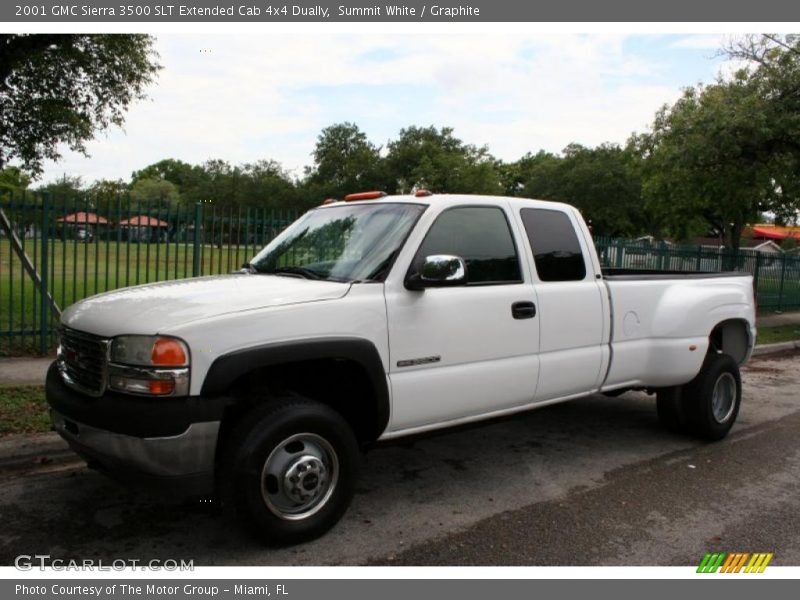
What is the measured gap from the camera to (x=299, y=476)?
3.52 m

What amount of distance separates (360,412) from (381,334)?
51 centimetres

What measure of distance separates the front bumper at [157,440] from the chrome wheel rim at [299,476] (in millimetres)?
319

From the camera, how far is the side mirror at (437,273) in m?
3.82

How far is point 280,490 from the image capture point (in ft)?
11.4

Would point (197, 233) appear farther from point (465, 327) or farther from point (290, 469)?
point (290, 469)

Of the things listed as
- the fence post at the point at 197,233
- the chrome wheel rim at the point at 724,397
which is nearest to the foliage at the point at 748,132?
the chrome wheel rim at the point at 724,397

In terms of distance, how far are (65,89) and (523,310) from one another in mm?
11916

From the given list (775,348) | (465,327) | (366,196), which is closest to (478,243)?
(465,327)

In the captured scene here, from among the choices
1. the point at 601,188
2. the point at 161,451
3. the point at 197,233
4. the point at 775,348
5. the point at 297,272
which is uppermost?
the point at 601,188

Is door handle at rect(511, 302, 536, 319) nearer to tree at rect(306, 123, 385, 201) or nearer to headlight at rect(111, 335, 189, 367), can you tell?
headlight at rect(111, 335, 189, 367)

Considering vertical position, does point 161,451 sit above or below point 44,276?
below

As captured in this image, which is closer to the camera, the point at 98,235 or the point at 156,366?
the point at 156,366

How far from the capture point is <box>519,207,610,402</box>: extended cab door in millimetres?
4660

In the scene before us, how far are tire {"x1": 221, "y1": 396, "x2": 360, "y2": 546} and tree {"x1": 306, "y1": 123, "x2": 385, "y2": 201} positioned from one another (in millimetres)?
67185
